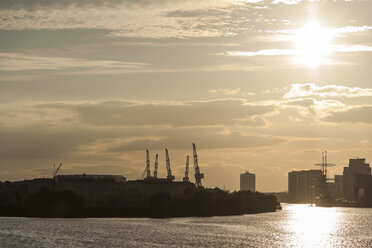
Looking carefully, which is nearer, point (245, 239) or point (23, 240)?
point (23, 240)

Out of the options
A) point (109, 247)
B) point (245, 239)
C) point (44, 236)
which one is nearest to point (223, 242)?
point (245, 239)

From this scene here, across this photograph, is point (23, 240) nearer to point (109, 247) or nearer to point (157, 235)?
point (109, 247)

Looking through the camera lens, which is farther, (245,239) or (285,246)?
(245,239)

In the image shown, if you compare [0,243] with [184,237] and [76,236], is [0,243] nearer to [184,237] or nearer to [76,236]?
[76,236]

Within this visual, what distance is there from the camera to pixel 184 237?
18725 centimetres

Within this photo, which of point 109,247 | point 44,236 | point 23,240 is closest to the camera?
point 109,247

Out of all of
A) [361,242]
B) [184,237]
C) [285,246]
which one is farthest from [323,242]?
[184,237]

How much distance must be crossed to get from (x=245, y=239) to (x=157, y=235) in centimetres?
2336

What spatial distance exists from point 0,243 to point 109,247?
2393 centimetres

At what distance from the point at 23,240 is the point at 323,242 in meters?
75.7

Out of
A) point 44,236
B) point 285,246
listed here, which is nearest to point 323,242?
point 285,246

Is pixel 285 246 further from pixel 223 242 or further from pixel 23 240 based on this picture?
pixel 23 240

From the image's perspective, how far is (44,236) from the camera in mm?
182500

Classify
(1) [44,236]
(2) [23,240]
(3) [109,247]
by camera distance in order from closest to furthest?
(3) [109,247]
(2) [23,240]
(1) [44,236]
